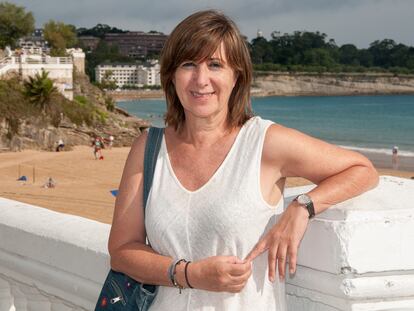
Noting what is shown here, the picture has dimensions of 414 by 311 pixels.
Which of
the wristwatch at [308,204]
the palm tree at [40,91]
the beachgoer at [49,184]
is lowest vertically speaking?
the beachgoer at [49,184]

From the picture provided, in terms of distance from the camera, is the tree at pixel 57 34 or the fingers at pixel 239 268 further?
the tree at pixel 57 34

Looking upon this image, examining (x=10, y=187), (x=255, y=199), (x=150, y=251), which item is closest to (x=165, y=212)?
(x=150, y=251)

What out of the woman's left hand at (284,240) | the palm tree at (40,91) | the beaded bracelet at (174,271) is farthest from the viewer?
the palm tree at (40,91)

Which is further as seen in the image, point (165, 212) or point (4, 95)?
point (4, 95)

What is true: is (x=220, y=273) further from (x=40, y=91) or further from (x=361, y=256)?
(x=40, y=91)

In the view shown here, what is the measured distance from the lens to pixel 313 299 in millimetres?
1988

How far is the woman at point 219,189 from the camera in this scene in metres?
1.99

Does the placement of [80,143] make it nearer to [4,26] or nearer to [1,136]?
[1,136]

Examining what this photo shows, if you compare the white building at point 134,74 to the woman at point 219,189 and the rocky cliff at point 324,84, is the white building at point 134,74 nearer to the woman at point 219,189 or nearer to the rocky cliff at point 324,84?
the rocky cliff at point 324,84

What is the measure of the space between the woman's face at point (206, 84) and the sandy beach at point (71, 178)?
15.5 m

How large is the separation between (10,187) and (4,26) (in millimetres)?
33326

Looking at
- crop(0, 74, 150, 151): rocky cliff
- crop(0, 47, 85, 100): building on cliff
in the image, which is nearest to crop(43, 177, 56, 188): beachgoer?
crop(0, 74, 150, 151): rocky cliff

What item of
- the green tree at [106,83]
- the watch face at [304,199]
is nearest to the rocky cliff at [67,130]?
the green tree at [106,83]

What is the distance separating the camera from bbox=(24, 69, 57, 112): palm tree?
34594 millimetres
